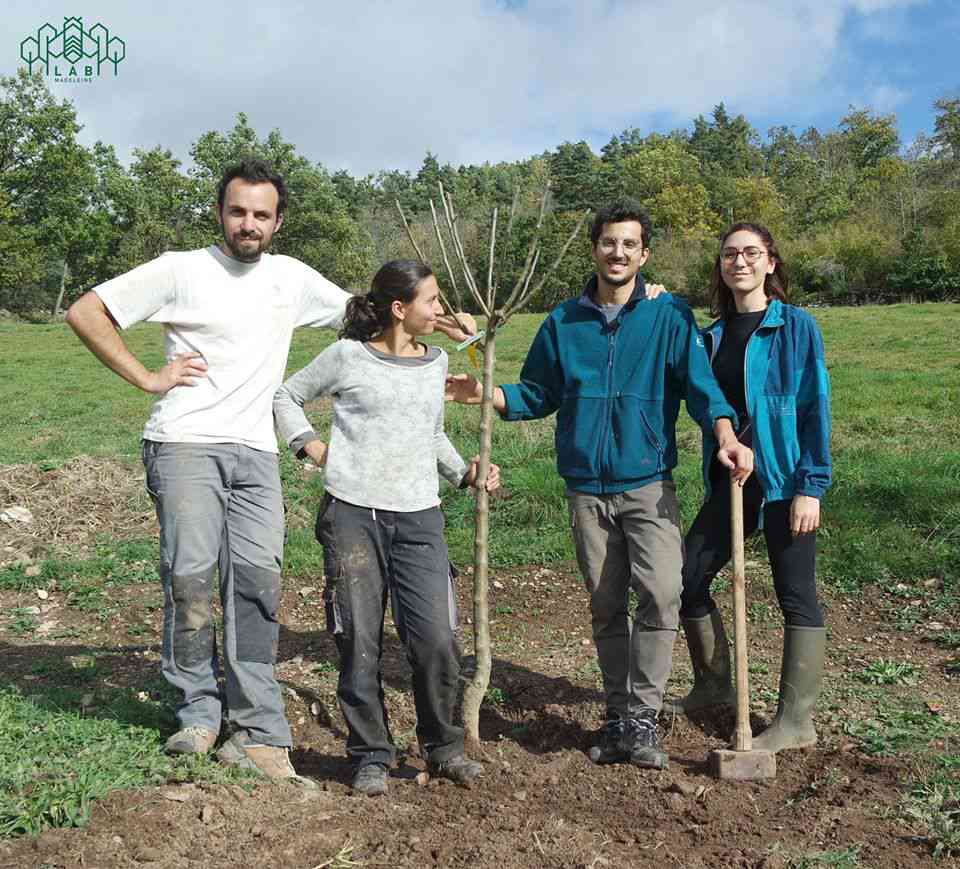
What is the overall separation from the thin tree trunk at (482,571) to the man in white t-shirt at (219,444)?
755mm

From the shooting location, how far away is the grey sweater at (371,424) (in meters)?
3.55

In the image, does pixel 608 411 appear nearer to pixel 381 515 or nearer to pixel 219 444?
pixel 381 515

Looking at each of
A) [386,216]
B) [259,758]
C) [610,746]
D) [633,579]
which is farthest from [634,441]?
[386,216]

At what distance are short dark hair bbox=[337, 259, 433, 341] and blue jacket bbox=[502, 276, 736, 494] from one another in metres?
0.76

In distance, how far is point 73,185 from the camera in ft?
131

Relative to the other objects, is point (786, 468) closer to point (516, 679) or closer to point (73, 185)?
point (516, 679)

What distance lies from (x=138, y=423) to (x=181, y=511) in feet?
34.4

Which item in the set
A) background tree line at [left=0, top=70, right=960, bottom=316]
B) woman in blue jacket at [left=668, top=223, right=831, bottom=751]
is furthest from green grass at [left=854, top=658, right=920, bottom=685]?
background tree line at [left=0, top=70, right=960, bottom=316]

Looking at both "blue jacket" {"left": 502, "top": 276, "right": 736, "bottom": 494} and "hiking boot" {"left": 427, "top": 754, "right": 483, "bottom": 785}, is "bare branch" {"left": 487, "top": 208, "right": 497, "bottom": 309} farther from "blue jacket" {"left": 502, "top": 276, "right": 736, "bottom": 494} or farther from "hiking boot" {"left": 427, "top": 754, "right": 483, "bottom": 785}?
"hiking boot" {"left": 427, "top": 754, "right": 483, "bottom": 785}

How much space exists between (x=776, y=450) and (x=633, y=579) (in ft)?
2.66

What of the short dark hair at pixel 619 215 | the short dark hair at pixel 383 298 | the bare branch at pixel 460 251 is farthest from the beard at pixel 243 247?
the short dark hair at pixel 619 215

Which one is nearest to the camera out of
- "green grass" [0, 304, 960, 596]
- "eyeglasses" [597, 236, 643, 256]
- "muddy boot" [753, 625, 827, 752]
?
"eyeglasses" [597, 236, 643, 256]

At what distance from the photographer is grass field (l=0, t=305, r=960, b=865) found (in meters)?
3.46

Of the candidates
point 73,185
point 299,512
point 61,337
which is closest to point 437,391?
point 299,512
